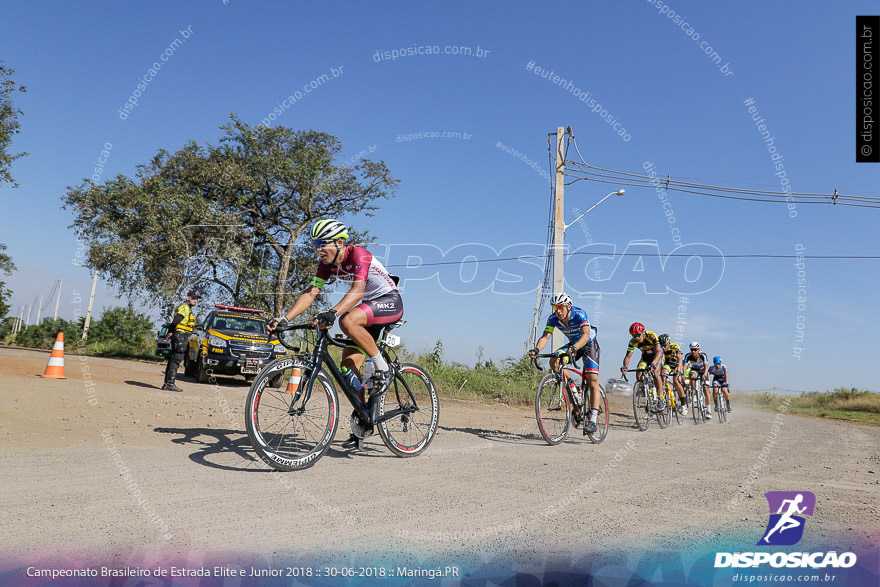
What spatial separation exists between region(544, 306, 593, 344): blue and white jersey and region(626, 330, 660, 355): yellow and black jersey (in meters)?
4.36

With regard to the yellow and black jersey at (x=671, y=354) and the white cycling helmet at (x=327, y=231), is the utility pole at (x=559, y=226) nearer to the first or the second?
the yellow and black jersey at (x=671, y=354)

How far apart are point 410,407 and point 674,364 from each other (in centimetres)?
993

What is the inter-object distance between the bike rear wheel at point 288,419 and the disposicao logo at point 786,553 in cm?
310

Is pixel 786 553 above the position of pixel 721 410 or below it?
below

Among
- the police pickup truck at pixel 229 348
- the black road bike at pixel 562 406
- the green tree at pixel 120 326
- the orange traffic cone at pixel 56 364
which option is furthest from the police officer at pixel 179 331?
the green tree at pixel 120 326

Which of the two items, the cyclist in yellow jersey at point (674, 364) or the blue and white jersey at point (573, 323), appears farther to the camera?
the cyclist in yellow jersey at point (674, 364)

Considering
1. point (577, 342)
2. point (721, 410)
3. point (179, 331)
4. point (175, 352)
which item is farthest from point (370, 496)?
point (721, 410)

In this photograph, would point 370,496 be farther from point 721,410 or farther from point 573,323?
point 721,410

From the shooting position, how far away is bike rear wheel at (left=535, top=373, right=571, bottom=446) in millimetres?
7590

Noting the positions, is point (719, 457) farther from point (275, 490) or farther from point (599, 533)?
point (275, 490)

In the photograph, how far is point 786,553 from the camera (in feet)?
9.12

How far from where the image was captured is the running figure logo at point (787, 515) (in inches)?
120

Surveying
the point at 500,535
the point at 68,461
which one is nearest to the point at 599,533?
the point at 500,535

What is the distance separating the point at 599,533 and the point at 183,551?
2130mm
